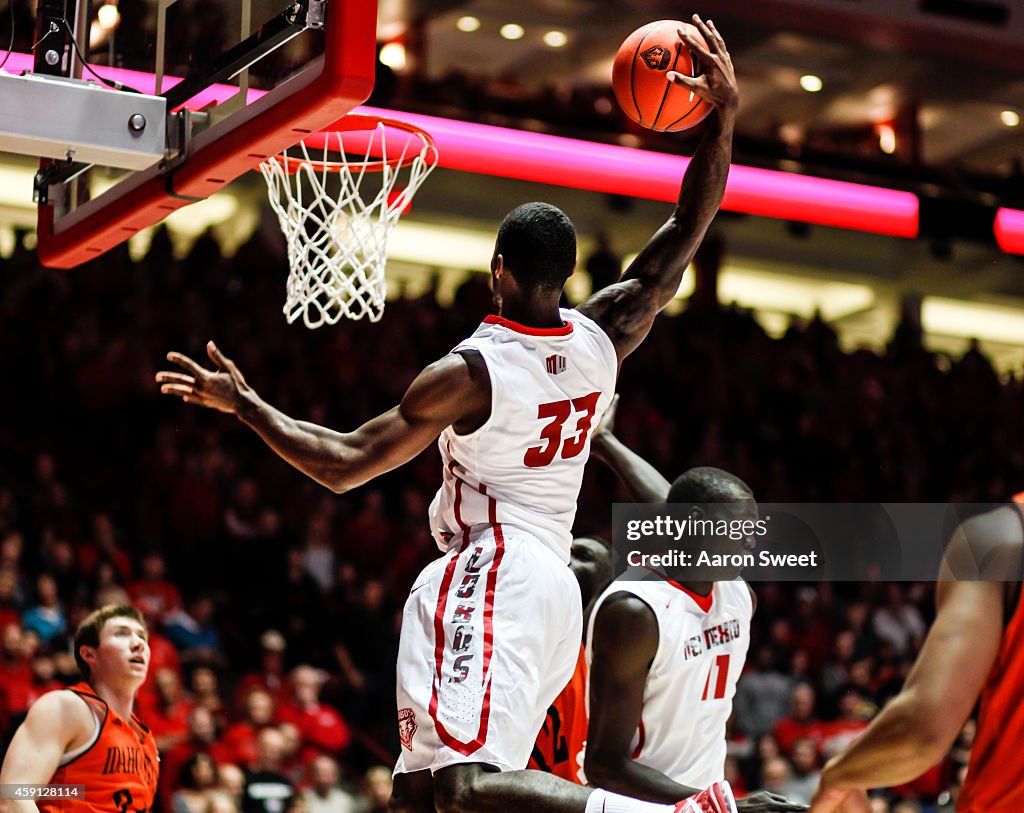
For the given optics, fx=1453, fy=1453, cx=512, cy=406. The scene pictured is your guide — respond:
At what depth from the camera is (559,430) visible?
3930 mm

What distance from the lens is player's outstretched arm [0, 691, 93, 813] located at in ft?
16.2

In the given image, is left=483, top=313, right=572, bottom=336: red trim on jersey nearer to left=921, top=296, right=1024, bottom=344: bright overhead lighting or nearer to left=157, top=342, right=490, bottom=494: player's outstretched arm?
left=157, top=342, right=490, bottom=494: player's outstretched arm

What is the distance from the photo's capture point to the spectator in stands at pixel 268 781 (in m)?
7.49

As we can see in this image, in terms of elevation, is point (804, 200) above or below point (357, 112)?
below

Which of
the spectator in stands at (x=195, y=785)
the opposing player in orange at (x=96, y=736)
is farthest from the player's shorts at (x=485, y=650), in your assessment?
the spectator in stands at (x=195, y=785)

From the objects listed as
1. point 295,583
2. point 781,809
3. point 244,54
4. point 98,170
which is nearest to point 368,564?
point 295,583

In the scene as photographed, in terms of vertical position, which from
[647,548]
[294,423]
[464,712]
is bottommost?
[647,548]

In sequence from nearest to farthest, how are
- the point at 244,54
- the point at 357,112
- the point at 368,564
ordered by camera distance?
the point at 244,54 → the point at 357,112 → the point at 368,564

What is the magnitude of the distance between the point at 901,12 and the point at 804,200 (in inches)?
286

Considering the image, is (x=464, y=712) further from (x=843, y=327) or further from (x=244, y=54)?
(x=843, y=327)

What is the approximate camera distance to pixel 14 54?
15.3 ft

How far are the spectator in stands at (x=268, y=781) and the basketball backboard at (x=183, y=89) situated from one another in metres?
3.55

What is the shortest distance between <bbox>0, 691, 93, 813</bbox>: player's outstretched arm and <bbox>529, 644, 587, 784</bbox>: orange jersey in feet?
5.42

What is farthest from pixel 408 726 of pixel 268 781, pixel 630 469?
pixel 268 781
